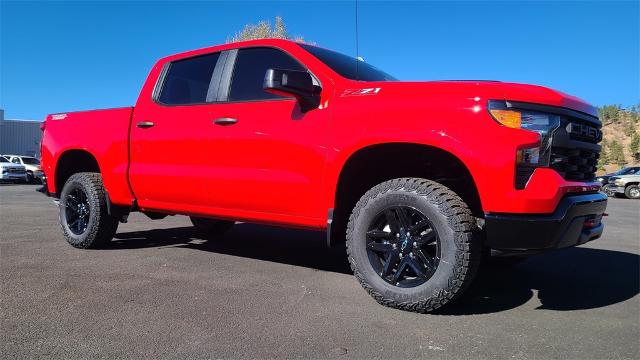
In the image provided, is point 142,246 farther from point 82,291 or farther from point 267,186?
point 267,186

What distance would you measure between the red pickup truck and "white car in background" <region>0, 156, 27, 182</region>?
26.1m

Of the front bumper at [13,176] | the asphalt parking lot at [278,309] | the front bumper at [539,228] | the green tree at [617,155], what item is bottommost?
the green tree at [617,155]

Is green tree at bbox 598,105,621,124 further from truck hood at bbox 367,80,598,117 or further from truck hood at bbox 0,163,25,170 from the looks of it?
truck hood at bbox 367,80,598,117

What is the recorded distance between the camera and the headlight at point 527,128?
2881mm

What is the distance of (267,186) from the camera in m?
3.85

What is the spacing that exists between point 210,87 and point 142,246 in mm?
2180

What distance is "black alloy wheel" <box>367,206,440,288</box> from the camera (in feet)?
10.4

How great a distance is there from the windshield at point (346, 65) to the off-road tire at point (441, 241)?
1.09 metres

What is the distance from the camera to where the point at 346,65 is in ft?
13.5

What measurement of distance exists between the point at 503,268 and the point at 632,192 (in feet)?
70.3

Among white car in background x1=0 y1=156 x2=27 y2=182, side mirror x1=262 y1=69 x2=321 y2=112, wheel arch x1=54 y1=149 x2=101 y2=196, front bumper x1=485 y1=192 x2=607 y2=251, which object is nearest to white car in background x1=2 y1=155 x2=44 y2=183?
white car in background x1=0 y1=156 x2=27 y2=182

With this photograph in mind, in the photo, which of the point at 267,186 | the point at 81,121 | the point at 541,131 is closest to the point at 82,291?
the point at 267,186

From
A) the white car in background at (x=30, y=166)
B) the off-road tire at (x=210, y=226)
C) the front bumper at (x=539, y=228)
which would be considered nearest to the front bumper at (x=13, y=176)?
the white car in background at (x=30, y=166)

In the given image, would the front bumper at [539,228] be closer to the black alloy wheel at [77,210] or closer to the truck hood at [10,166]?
the black alloy wheel at [77,210]
